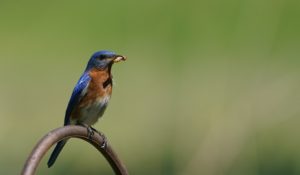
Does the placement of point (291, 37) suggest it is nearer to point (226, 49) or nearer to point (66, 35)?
point (226, 49)

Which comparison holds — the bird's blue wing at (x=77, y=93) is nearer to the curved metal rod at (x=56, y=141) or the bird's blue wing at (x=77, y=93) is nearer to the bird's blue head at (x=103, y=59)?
the bird's blue head at (x=103, y=59)

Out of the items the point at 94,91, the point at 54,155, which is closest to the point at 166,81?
the point at 94,91

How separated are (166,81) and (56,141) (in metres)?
5.17

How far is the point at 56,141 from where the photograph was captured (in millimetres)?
1869

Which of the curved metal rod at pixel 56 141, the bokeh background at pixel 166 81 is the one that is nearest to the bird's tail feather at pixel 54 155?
the curved metal rod at pixel 56 141

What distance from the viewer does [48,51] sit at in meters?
7.62

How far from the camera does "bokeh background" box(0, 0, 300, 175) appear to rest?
5535 mm

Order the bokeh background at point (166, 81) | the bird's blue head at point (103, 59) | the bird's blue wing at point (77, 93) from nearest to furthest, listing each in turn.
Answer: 1. the bird's blue head at point (103, 59)
2. the bird's blue wing at point (77, 93)
3. the bokeh background at point (166, 81)

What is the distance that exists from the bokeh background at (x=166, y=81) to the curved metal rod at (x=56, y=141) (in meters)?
2.70

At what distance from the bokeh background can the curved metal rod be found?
2703 mm

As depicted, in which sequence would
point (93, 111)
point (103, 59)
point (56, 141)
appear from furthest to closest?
point (93, 111) < point (103, 59) < point (56, 141)

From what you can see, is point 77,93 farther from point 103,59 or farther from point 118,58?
point 118,58

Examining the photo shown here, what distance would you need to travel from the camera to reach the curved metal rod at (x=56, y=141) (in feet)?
5.77

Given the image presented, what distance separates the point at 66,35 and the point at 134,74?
1111 mm
